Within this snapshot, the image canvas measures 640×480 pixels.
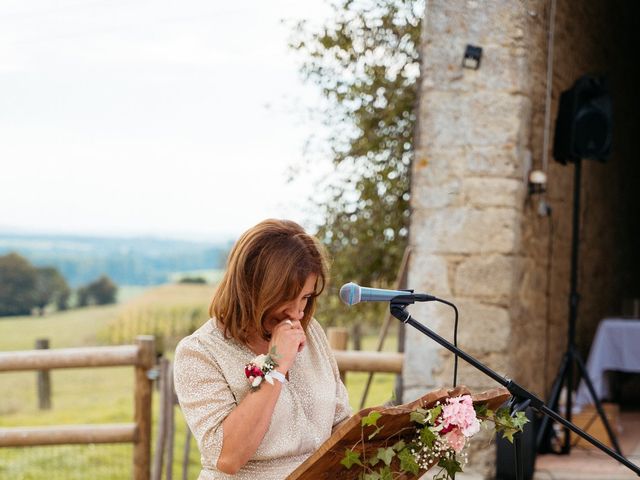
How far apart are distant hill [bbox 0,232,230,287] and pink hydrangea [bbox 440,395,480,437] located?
10.6m

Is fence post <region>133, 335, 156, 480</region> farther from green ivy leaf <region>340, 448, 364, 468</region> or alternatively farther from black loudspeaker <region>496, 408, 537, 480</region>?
Answer: green ivy leaf <region>340, 448, 364, 468</region>

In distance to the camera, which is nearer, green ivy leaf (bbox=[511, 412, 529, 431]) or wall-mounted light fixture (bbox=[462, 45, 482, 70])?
green ivy leaf (bbox=[511, 412, 529, 431])

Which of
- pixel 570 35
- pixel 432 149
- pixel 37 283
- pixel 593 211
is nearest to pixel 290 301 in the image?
pixel 432 149

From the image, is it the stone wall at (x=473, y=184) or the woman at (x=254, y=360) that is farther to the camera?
the stone wall at (x=473, y=184)

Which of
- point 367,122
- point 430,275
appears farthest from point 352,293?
point 367,122

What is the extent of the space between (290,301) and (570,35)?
3926 mm

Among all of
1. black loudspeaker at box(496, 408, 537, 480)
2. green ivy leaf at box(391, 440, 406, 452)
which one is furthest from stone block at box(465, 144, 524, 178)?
green ivy leaf at box(391, 440, 406, 452)

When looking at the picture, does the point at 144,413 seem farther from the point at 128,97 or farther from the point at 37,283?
the point at 128,97

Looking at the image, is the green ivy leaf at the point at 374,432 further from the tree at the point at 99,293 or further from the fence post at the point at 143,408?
the tree at the point at 99,293

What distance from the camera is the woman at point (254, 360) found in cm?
192

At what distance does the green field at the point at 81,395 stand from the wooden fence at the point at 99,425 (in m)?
2.38

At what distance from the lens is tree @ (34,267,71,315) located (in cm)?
1375

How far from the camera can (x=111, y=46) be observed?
19.4 meters

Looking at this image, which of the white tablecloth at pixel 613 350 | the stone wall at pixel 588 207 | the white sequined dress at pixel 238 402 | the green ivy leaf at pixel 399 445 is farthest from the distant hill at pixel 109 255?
the green ivy leaf at pixel 399 445
